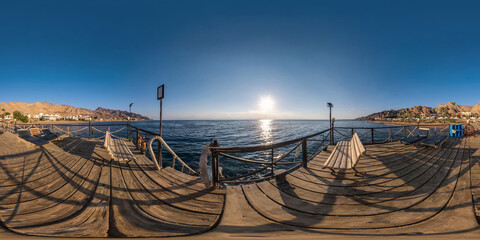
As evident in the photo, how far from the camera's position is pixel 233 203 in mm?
2533

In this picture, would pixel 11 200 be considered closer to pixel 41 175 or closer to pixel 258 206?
pixel 41 175

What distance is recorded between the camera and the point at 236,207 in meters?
2.43

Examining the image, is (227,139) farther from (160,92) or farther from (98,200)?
(98,200)

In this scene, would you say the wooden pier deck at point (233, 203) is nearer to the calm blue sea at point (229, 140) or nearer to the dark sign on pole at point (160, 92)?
the calm blue sea at point (229, 140)

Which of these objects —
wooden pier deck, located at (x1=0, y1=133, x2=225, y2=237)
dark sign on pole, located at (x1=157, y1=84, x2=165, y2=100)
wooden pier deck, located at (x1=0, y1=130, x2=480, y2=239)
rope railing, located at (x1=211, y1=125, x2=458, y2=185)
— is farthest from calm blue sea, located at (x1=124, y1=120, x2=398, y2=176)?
dark sign on pole, located at (x1=157, y1=84, x2=165, y2=100)

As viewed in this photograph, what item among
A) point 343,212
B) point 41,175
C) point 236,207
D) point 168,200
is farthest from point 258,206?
point 41,175

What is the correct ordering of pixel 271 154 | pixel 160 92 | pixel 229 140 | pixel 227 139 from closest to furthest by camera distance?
pixel 271 154, pixel 160 92, pixel 229 140, pixel 227 139

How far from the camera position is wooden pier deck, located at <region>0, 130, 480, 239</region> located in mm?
1911

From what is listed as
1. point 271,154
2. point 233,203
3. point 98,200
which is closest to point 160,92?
point 98,200

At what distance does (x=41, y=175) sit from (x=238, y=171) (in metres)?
8.51

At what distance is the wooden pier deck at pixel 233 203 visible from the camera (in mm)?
1911

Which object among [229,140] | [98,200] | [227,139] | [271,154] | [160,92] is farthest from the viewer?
[227,139]

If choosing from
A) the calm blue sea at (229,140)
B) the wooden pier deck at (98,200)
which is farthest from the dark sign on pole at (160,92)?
the wooden pier deck at (98,200)

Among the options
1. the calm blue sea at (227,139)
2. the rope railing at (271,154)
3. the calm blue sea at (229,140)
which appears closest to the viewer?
the rope railing at (271,154)
